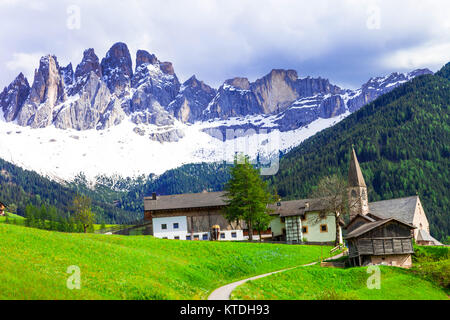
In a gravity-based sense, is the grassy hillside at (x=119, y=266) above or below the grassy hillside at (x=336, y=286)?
above

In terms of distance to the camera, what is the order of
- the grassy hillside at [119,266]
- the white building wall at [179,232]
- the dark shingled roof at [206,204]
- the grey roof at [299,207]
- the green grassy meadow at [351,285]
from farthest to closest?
the white building wall at [179,232] → the dark shingled roof at [206,204] → the grey roof at [299,207] → the green grassy meadow at [351,285] → the grassy hillside at [119,266]

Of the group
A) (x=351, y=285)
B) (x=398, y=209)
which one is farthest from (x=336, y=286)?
(x=398, y=209)

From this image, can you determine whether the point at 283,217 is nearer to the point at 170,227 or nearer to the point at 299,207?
the point at 299,207

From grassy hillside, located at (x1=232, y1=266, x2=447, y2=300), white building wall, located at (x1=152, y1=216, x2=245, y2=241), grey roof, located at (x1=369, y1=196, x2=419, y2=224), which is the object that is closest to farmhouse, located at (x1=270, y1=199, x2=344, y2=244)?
grey roof, located at (x1=369, y1=196, x2=419, y2=224)

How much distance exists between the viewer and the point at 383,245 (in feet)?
193

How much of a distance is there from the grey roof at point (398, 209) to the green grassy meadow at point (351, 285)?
28.1 m

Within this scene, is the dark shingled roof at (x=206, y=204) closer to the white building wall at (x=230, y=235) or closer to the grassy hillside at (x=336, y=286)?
the white building wall at (x=230, y=235)

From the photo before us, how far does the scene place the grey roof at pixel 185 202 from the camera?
85.9 m

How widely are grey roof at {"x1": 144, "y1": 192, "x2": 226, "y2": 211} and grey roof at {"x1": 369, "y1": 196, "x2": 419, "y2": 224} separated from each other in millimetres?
29108

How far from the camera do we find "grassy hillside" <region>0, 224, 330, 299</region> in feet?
86.0

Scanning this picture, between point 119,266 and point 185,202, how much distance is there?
5281 cm

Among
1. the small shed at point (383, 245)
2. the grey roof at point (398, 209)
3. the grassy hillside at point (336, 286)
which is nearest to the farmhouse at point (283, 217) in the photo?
the grey roof at point (398, 209)
